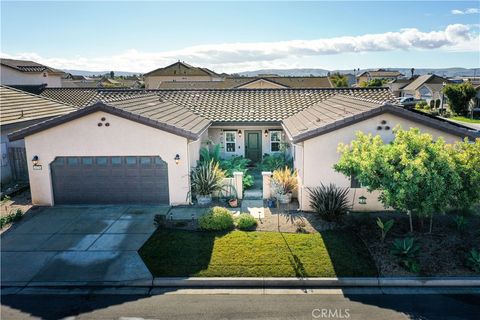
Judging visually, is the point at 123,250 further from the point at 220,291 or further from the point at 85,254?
the point at 220,291

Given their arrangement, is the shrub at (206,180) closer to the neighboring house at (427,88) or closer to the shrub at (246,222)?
the shrub at (246,222)

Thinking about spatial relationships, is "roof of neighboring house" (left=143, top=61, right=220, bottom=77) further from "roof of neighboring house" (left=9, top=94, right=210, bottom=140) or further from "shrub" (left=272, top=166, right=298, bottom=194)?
"shrub" (left=272, top=166, right=298, bottom=194)

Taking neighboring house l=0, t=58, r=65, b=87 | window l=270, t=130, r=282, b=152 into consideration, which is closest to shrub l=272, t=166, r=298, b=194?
window l=270, t=130, r=282, b=152

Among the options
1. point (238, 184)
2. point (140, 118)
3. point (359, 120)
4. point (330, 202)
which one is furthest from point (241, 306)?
point (140, 118)

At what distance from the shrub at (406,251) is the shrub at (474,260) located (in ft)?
3.99

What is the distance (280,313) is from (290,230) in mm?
4300

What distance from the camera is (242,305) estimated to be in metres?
8.88

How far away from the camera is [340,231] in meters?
12.5

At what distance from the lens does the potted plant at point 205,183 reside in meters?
15.3

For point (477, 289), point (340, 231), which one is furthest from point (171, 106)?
point (477, 289)

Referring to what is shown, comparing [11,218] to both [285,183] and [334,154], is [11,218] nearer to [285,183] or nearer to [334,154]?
[285,183]

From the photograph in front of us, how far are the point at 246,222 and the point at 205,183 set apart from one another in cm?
308

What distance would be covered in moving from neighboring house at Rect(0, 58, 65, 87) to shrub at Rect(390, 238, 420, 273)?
2025 inches

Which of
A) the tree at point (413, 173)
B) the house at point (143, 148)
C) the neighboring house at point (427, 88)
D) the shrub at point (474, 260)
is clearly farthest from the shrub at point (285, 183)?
the neighboring house at point (427, 88)
